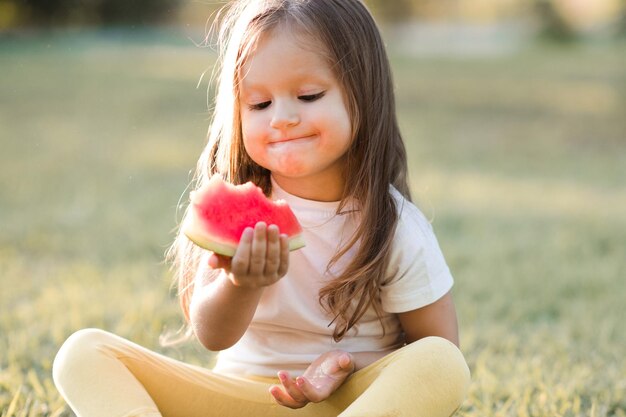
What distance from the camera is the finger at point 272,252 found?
1.93 meters

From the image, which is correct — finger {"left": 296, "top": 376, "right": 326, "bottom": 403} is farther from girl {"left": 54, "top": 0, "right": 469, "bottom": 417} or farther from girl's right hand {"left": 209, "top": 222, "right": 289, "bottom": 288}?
girl's right hand {"left": 209, "top": 222, "right": 289, "bottom": 288}

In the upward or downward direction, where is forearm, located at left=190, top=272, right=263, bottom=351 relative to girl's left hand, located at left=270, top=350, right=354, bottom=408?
upward

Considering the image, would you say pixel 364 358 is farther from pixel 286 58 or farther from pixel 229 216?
pixel 286 58

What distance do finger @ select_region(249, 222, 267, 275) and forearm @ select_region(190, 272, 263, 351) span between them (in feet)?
0.53

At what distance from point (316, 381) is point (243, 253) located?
53 centimetres

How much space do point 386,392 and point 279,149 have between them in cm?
67

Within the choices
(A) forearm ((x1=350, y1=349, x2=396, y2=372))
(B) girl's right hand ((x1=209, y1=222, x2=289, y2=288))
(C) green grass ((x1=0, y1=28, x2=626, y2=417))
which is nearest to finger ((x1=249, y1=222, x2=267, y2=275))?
(B) girl's right hand ((x1=209, y1=222, x2=289, y2=288))

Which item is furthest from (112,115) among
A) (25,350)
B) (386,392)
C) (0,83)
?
(386,392)

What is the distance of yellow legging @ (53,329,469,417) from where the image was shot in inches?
84.1

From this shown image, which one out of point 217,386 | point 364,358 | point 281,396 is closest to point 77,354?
point 217,386

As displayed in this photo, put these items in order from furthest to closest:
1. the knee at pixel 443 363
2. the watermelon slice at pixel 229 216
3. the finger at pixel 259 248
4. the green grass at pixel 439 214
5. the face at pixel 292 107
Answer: the green grass at pixel 439 214, the face at pixel 292 107, the knee at pixel 443 363, the watermelon slice at pixel 229 216, the finger at pixel 259 248

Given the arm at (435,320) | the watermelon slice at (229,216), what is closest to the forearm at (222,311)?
the watermelon slice at (229,216)

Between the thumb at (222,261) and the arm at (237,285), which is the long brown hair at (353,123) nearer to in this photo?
the arm at (237,285)

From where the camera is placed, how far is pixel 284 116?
224 cm
